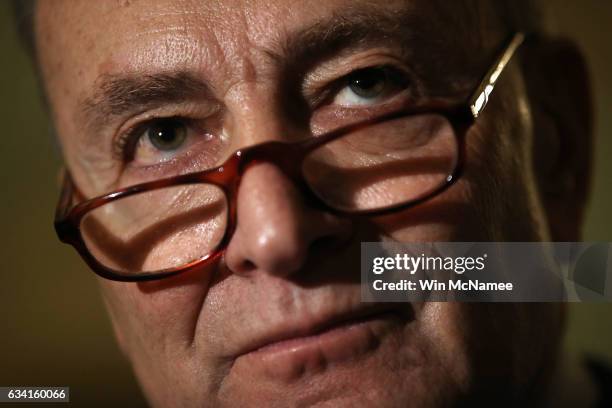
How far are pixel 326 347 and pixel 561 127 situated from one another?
27.4 inches

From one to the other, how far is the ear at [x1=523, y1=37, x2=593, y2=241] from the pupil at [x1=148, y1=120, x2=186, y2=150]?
62 centimetres

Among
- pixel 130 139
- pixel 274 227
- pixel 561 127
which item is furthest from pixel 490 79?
pixel 130 139

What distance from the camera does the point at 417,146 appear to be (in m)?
0.96

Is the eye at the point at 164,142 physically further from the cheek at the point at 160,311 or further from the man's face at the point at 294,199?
the cheek at the point at 160,311

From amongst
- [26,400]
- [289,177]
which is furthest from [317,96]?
[26,400]

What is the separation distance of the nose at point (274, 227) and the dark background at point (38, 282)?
740 mm

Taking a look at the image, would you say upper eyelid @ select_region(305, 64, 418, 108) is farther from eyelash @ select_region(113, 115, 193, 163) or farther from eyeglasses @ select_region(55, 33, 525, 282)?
eyelash @ select_region(113, 115, 193, 163)

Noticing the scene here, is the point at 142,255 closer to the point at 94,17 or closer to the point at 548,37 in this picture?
the point at 94,17

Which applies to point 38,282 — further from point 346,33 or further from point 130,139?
point 346,33

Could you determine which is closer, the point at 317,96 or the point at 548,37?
the point at 317,96

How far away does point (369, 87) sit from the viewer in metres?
0.99

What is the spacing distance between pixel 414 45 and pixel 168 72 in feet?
1.17

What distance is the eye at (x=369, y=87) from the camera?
3.21 ft

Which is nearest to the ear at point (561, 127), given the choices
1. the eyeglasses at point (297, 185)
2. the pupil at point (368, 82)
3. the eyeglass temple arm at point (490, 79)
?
the eyeglass temple arm at point (490, 79)
